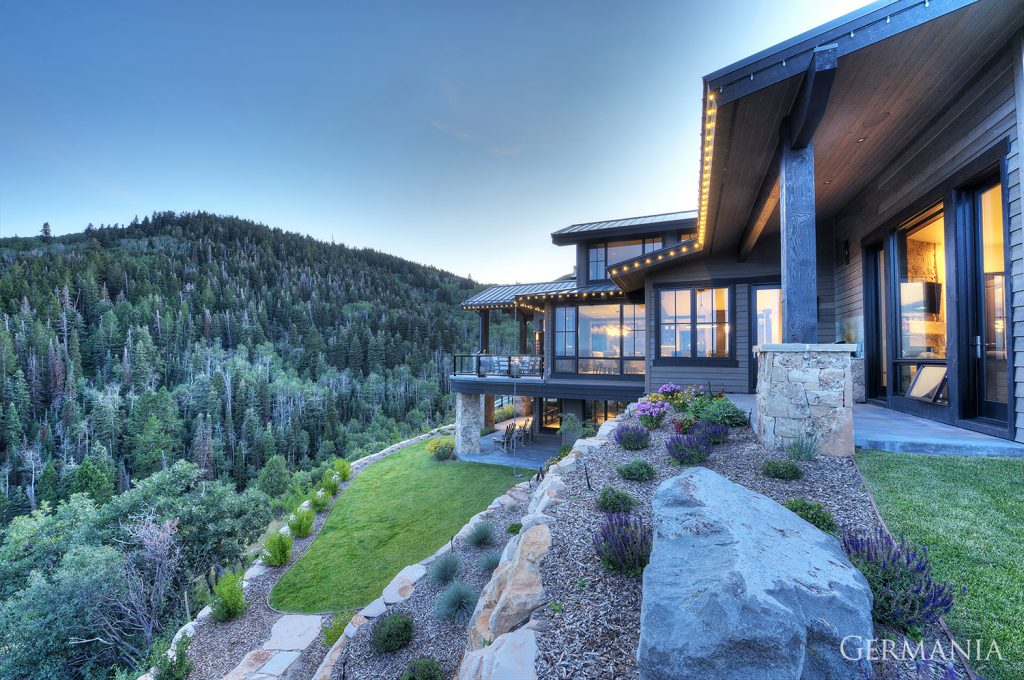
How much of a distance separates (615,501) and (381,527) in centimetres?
569

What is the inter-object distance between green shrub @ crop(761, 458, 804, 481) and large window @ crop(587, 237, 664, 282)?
9442 mm

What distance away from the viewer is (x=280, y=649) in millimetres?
4707

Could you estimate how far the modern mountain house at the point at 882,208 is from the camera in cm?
349

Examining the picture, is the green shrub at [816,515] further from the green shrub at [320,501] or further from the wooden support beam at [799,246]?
the green shrub at [320,501]

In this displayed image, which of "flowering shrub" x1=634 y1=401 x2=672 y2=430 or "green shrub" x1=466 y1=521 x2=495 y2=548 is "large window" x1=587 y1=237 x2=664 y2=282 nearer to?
"flowering shrub" x1=634 y1=401 x2=672 y2=430

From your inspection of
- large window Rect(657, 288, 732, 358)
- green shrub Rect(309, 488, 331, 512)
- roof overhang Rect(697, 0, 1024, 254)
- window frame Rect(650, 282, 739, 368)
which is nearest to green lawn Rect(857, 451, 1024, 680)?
roof overhang Rect(697, 0, 1024, 254)

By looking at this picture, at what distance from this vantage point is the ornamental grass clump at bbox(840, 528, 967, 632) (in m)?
1.76

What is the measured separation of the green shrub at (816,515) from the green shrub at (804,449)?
3.24 feet

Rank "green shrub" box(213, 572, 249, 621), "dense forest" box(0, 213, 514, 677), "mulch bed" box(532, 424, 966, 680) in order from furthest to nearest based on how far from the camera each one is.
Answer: "dense forest" box(0, 213, 514, 677) < "green shrub" box(213, 572, 249, 621) < "mulch bed" box(532, 424, 966, 680)

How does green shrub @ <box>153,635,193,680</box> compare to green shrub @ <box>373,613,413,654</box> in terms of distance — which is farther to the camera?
green shrub @ <box>153,635,193,680</box>

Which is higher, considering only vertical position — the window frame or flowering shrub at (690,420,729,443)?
the window frame

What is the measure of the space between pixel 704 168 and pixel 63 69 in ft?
114

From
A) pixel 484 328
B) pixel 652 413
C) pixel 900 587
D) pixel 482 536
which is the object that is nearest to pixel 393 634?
pixel 482 536

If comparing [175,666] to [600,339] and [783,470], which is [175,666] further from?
[600,339]
